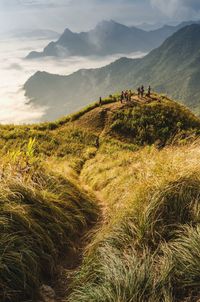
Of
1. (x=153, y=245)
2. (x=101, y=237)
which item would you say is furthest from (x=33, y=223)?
(x=153, y=245)

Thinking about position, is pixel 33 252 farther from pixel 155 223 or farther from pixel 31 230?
pixel 155 223

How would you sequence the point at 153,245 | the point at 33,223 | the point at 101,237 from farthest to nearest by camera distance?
the point at 33,223, the point at 101,237, the point at 153,245

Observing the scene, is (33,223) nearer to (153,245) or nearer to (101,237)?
(101,237)

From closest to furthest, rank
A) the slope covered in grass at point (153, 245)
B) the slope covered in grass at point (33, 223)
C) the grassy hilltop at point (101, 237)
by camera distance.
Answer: the slope covered in grass at point (153, 245) < the grassy hilltop at point (101, 237) < the slope covered in grass at point (33, 223)

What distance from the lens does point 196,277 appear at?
5.95 meters

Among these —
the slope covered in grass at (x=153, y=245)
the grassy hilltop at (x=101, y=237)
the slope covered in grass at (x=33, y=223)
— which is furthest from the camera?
the slope covered in grass at (x=33, y=223)

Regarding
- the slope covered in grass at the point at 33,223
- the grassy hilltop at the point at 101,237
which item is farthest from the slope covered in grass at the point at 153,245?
the slope covered in grass at the point at 33,223

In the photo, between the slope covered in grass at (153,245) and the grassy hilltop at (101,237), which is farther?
the grassy hilltop at (101,237)

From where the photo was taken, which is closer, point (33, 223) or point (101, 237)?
point (101, 237)

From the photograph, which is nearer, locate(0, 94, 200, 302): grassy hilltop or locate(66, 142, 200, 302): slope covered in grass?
locate(66, 142, 200, 302): slope covered in grass

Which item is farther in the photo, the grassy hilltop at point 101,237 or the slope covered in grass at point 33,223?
the slope covered in grass at point 33,223

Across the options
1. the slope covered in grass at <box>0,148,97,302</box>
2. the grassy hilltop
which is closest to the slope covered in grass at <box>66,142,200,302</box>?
the grassy hilltop

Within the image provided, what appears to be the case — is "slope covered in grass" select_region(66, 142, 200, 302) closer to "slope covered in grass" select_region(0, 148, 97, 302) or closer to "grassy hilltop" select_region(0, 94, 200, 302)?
"grassy hilltop" select_region(0, 94, 200, 302)

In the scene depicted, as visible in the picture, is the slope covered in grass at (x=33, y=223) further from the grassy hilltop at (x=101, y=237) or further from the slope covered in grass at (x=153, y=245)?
the slope covered in grass at (x=153, y=245)
